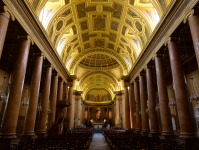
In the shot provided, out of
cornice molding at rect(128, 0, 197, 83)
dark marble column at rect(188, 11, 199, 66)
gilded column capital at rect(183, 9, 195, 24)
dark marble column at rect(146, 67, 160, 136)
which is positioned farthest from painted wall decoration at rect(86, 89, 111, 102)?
dark marble column at rect(188, 11, 199, 66)

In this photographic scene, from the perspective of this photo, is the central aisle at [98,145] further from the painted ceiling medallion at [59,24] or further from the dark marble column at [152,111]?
the painted ceiling medallion at [59,24]

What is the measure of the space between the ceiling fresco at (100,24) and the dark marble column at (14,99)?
154 inches

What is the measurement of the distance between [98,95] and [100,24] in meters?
28.9

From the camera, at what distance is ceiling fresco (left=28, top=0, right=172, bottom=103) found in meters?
12.5

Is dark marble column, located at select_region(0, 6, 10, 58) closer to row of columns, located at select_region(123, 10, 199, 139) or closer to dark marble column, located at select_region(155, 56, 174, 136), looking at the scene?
row of columns, located at select_region(123, 10, 199, 139)

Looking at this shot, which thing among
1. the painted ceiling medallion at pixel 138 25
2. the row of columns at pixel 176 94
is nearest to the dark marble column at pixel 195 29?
the row of columns at pixel 176 94

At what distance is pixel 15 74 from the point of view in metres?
7.94

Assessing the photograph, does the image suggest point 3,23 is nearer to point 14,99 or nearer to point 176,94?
point 14,99

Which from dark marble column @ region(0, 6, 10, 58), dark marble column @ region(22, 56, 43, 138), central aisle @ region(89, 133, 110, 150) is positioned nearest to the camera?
dark marble column @ region(0, 6, 10, 58)

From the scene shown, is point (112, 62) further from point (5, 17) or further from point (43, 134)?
point (5, 17)

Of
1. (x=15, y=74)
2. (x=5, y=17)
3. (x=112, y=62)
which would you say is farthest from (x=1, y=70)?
(x=112, y=62)

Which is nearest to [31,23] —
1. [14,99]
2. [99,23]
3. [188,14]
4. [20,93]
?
[20,93]

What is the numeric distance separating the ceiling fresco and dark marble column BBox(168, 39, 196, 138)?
12.6 ft

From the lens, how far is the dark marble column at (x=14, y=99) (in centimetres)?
709
